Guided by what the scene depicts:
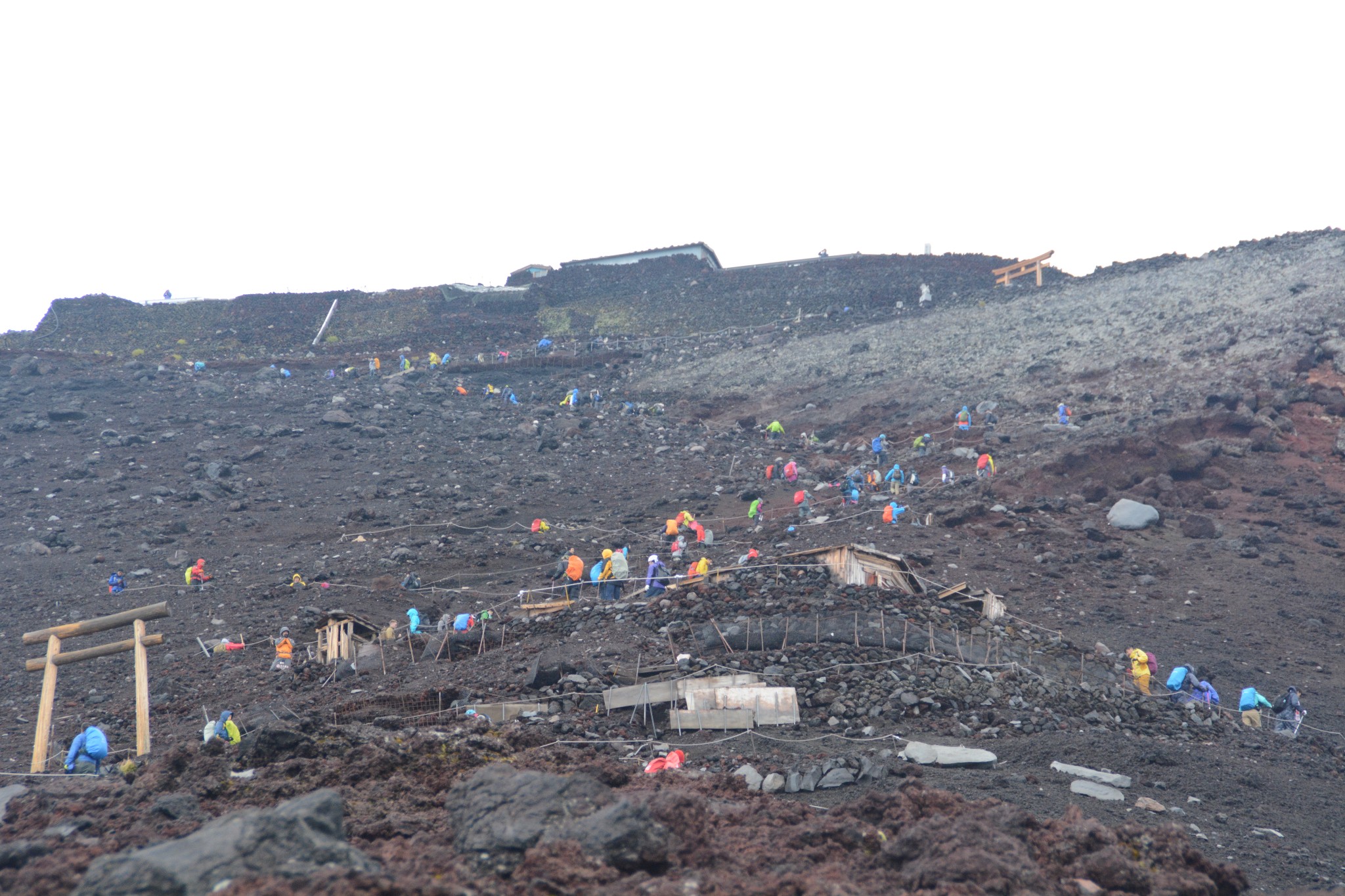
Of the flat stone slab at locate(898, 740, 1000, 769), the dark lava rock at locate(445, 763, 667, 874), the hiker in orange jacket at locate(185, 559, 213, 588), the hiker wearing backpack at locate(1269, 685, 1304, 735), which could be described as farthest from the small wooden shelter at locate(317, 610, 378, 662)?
the hiker wearing backpack at locate(1269, 685, 1304, 735)

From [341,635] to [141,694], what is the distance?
475 centimetres

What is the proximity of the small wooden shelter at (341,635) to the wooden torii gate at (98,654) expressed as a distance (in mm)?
3845

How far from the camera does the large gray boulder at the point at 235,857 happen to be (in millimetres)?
3746

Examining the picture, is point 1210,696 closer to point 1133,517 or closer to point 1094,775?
point 1094,775

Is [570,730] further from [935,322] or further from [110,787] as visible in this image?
[935,322]

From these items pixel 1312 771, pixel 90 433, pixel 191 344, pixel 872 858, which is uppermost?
pixel 191 344

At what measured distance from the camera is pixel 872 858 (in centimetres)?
481

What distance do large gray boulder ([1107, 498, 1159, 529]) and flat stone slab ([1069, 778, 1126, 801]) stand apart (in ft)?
36.6

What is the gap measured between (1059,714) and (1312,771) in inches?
93.5

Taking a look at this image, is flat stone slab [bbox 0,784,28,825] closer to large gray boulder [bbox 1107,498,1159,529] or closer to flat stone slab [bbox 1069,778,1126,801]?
flat stone slab [bbox 1069,778,1126,801]

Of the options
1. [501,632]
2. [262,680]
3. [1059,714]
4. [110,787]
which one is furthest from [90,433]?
[1059,714]

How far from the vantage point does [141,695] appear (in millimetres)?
A: 8469

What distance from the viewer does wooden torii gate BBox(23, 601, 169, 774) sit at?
8.21 meters

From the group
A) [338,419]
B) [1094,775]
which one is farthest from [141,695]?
[338,419]
